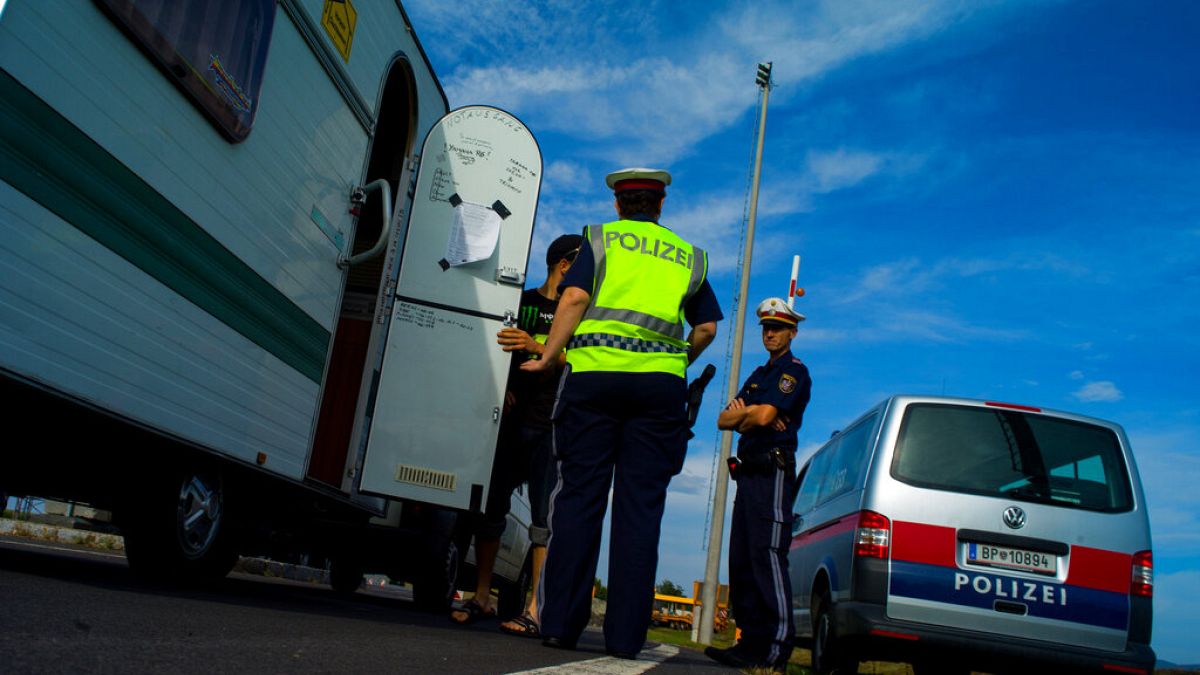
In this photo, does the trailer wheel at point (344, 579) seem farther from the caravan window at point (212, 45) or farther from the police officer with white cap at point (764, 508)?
the caravan window at point (212, 45)

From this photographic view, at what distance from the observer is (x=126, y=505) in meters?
4.70

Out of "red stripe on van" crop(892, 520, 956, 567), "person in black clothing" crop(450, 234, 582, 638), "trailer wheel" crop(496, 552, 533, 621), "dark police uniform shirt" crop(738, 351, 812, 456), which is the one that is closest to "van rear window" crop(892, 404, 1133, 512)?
"red stripe on van" crop(892, 520, 956, 567)

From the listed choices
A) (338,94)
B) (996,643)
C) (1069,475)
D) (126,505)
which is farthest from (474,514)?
(1069,475)

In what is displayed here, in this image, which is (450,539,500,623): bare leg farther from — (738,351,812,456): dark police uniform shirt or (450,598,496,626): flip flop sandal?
(738,351,812,456): dark police uniform shirt

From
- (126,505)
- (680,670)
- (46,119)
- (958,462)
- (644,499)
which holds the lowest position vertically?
(680,670)

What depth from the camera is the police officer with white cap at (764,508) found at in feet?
16.6

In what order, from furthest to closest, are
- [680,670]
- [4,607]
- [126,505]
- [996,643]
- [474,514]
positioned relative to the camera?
[474,514] → [996,643] → [126,505] → [680,670] → [4,607]

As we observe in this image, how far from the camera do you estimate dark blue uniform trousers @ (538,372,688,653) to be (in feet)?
13.2

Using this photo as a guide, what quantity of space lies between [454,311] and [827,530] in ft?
8.43

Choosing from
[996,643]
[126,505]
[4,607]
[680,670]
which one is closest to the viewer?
[4,607]

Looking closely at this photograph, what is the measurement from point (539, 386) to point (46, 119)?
287cm

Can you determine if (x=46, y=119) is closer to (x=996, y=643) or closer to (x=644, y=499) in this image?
(x=644, y=499)

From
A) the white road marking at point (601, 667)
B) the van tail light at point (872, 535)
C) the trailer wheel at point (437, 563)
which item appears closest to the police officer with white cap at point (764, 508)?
the van tail light at point (872, 535)

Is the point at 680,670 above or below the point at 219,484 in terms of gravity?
below
